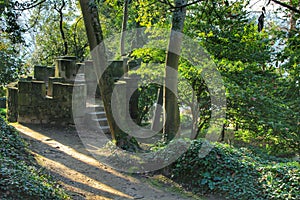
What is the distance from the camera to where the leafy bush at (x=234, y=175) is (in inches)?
202

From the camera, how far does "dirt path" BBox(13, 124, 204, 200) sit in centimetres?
543

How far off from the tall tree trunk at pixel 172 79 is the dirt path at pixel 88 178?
157 centimetres

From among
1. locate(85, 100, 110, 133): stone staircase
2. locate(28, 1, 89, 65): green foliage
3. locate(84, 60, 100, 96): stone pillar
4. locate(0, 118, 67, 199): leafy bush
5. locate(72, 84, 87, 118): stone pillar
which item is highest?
locate(28, 1, 89, 65): green foliage

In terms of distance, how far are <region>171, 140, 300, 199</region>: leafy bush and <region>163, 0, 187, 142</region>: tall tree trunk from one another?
1.36 metres

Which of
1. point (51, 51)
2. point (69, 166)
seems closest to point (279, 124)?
point (69, 166)

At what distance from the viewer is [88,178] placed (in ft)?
19.8

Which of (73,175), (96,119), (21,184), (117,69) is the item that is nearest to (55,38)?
(117,69)

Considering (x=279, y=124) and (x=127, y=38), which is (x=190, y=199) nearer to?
(x=279, y=124)

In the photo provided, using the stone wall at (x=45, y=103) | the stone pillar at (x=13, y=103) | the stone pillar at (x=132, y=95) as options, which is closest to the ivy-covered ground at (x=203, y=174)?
the stone wall at (x=45, y=103)

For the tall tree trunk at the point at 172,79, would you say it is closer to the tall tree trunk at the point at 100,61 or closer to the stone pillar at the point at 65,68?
the tall tree trunk at the point at 100,61

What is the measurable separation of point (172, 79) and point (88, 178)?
113 inches

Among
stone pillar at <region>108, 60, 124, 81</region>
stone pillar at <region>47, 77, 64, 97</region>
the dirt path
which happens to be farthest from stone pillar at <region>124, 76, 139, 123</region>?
the dirt path

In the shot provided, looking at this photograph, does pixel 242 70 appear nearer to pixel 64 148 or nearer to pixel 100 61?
pixel 100 61

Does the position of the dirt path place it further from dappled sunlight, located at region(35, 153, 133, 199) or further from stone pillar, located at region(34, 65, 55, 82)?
stone pillar, located at region(34, 65, 55, 82)
